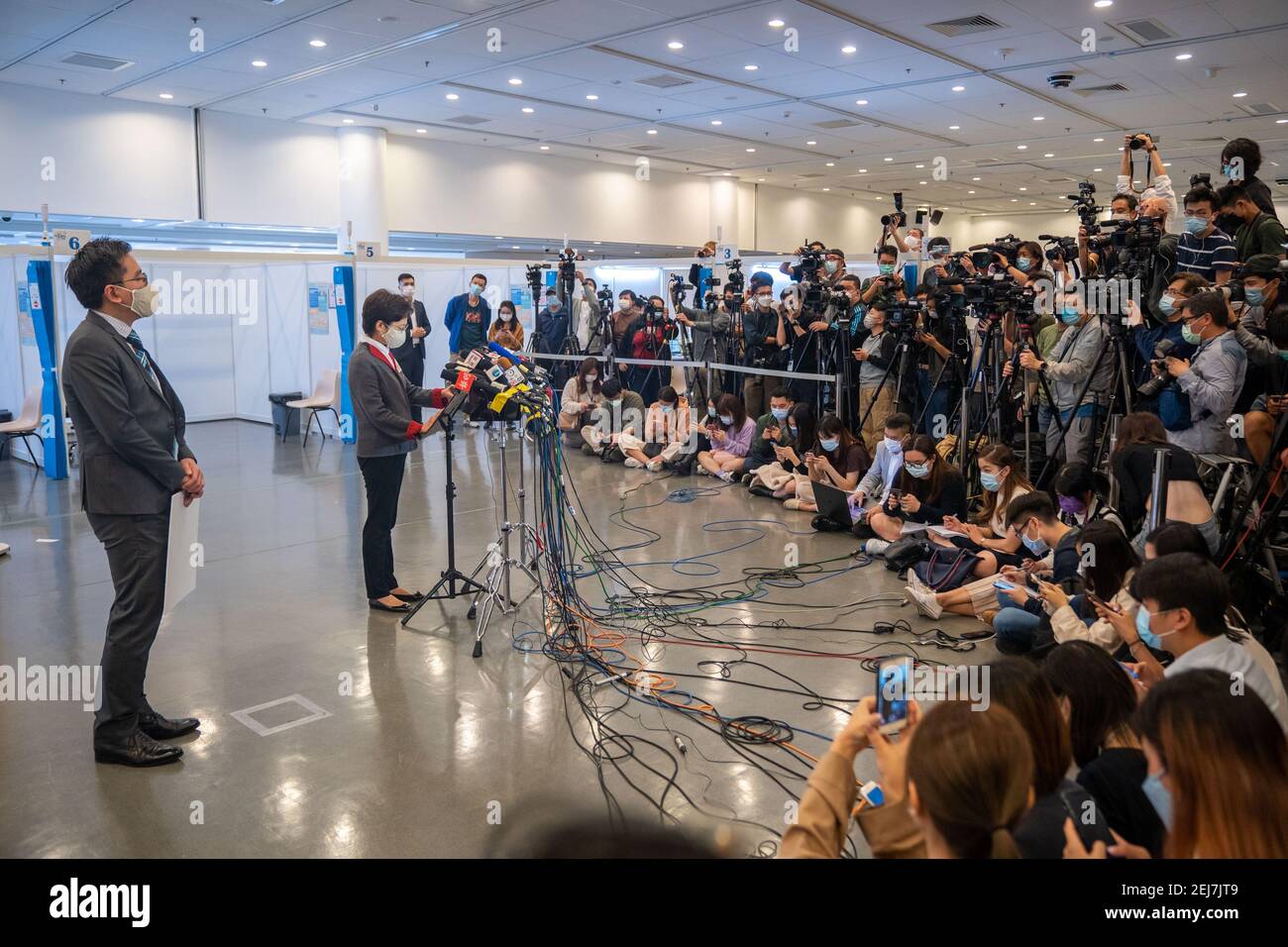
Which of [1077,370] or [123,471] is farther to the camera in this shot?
[1077,370]

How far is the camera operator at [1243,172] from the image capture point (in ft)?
16.6

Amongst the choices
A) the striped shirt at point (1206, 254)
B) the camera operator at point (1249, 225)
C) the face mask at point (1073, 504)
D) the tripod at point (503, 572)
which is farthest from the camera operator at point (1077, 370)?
the tripod at point (503, 572)

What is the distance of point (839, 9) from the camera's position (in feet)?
27.5

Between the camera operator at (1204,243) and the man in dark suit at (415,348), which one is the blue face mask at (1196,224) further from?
the man in dark suit at (415,348)

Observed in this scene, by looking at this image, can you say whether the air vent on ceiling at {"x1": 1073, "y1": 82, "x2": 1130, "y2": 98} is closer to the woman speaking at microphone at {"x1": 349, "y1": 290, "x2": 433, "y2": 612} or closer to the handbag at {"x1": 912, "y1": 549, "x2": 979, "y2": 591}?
the handbag at {"x1": 912, "y1": 549, "x2": 979, "y2": 591}

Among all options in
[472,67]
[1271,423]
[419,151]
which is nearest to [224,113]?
[419,151]

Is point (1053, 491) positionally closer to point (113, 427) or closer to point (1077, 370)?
point (1077, 370)

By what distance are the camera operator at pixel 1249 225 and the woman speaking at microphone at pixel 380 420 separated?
14.6 feet

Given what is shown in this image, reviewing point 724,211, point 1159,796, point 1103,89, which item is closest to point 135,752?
point 1159,796

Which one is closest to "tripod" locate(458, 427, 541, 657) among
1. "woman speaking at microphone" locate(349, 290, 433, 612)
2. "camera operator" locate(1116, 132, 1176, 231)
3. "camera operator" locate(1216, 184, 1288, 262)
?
"woman speaking at microphone" locate(349, 290, 433, 612)

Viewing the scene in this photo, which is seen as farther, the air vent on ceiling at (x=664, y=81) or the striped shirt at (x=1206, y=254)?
the air vent on ceiling at (x=664, y=81)

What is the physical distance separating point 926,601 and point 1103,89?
30.1 ft

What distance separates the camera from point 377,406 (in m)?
4.68

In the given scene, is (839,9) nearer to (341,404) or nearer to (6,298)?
(341,404)
